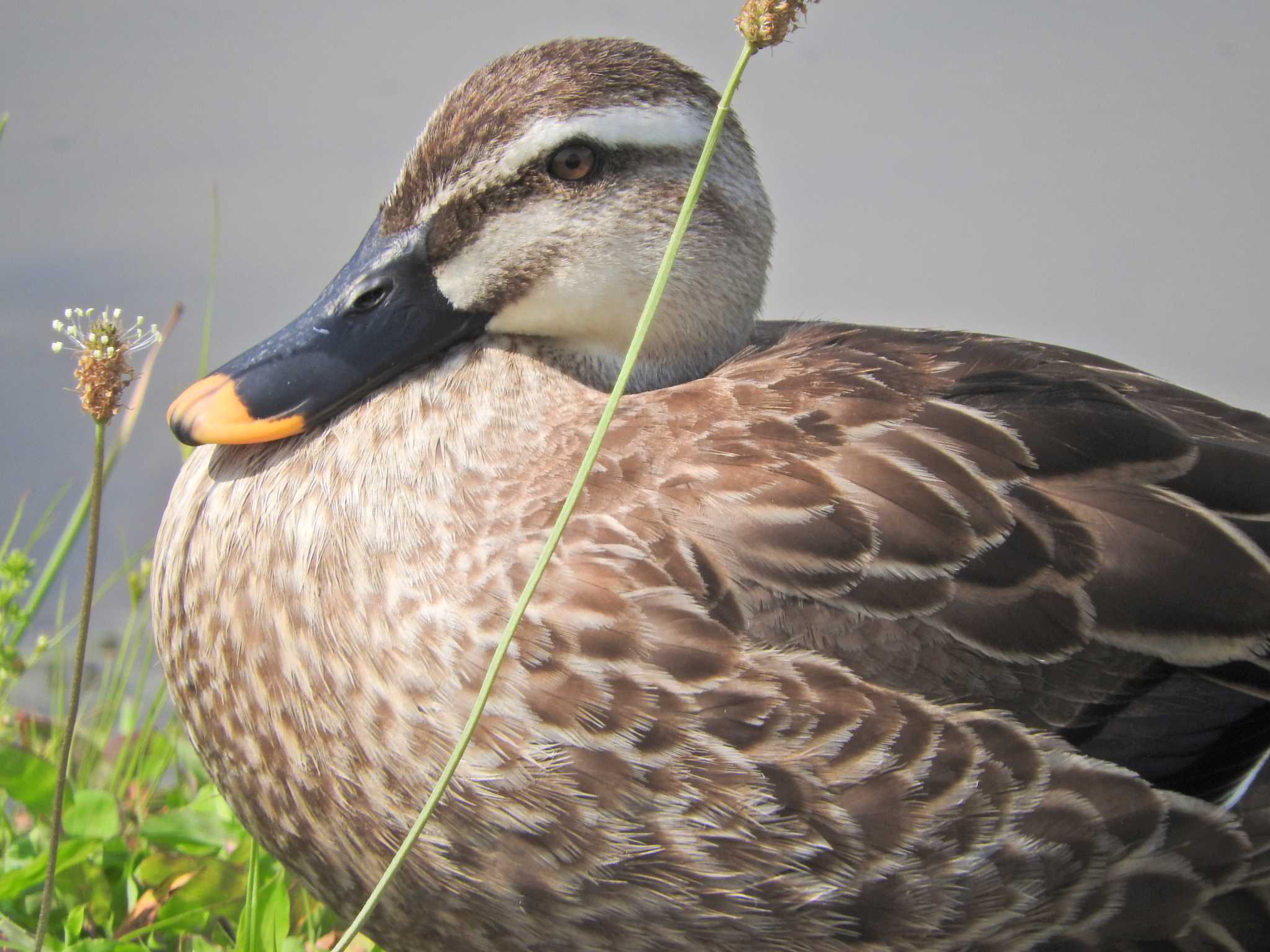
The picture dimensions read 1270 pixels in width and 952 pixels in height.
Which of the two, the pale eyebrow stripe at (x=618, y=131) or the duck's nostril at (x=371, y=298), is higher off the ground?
the pale eyebrow stripe at (x=618, y=131)

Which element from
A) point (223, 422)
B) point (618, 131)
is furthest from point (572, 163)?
point (223, 422)

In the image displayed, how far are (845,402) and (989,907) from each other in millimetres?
650

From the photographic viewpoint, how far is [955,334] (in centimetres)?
219

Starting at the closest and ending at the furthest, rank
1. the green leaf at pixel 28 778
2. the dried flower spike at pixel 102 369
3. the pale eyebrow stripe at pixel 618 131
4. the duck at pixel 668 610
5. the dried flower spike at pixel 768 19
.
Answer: the dried flower spike at pixel 768 19
the dried flower spike at pixel 102 369
the duck at pixel 668 610
the pale eyebrow stripe at pixel 618 131
the green leaf at pixel 28 778

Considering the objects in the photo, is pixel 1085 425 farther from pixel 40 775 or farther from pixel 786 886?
pixel 40 775

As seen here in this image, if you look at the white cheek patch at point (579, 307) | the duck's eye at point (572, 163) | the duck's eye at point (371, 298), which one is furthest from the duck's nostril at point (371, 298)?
the duck's eye at point (572, 163)

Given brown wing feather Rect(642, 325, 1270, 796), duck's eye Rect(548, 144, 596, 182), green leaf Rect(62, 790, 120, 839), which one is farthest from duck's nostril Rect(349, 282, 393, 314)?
green leaf Rect(62, 790, 120, 839)

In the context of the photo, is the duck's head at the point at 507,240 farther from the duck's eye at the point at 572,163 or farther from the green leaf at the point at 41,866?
the green leaf at the point at 41,866

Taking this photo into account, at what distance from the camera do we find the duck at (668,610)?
5.13ft

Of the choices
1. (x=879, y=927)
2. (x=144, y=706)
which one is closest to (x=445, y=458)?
(x=879, y=927)

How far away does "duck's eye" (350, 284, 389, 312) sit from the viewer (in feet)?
6.11

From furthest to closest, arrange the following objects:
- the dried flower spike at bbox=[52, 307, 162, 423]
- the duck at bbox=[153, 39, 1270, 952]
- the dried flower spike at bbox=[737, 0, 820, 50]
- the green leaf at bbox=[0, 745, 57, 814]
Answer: the green leaf at bbox=[0, 745, 57, 814]
the duck at bbox=[153, 39, 1270, 952]
the dried flower spike at bbox=[52, 307, 162, 423]
the dried flower spike at bbox=[737, 0, 820, 50]

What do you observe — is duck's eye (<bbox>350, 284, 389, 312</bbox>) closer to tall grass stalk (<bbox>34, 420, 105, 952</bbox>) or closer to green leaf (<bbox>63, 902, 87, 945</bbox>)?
tall grass stalk (<bbox>34, 420, 105, 952</bbox>)

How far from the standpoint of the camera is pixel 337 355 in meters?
1.86
